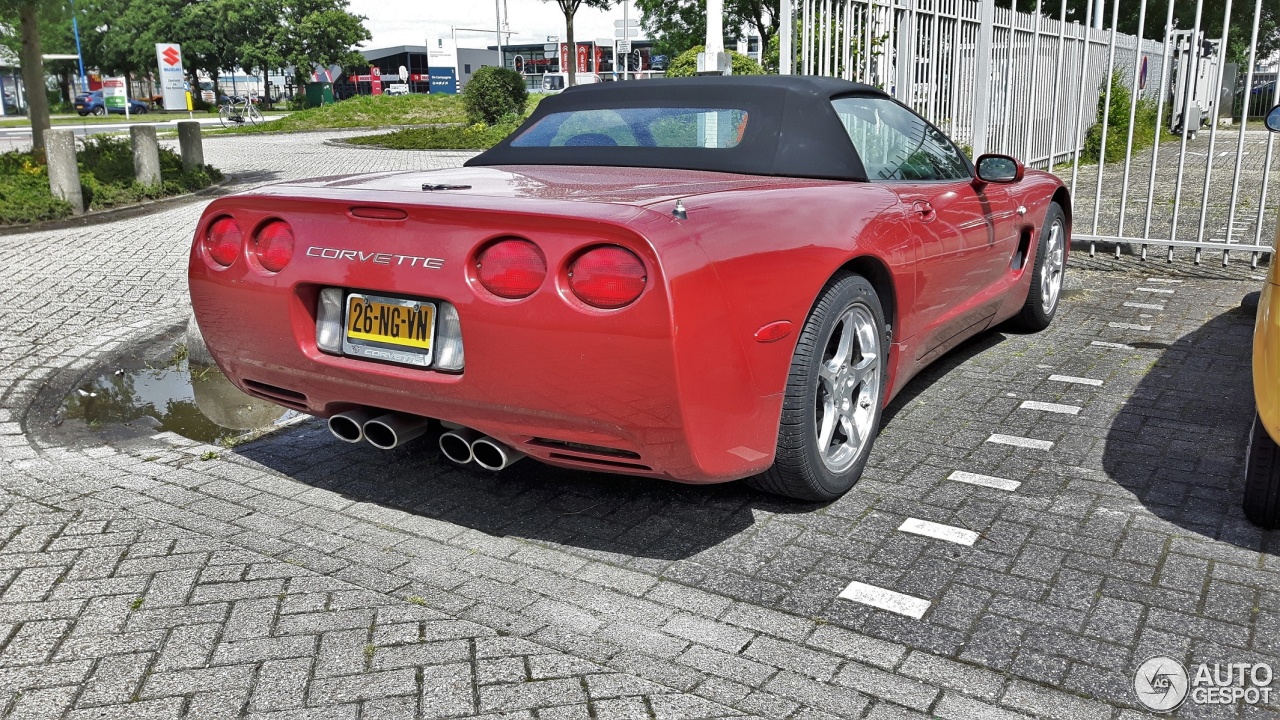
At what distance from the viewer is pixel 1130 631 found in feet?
9.03

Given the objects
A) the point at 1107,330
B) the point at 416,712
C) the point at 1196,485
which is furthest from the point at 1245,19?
the point at 416,712

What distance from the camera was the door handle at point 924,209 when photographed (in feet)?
13.0

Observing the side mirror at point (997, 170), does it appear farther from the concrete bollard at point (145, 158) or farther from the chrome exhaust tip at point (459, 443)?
the concrete bollard at point (145, 158)

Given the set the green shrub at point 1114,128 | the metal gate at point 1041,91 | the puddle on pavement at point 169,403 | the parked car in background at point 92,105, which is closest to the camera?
the puddle on pavement at point 169,403

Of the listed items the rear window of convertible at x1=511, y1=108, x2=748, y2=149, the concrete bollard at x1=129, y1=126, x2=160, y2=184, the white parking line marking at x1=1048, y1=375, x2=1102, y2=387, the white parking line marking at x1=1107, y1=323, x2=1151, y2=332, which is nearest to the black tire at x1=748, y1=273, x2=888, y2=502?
the rear window of convertible at x1=511, y1=108, x2=748, y2=149

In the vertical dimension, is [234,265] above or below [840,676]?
above

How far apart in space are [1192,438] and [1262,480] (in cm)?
100

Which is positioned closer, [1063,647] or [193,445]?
[1063,647]

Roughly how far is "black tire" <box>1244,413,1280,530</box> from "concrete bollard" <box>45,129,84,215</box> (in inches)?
481

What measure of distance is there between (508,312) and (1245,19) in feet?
142

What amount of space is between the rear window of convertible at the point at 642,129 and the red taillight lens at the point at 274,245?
1285mm

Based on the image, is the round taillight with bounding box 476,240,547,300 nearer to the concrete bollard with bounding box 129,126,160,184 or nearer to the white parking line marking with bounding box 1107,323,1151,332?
the white parking line marking with bounding box 1107,323,1151,332

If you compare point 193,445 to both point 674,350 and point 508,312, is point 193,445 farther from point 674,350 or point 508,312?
point 674,350

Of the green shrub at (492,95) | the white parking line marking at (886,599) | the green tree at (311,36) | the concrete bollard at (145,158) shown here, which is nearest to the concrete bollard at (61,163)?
the concrete bollard at (145,158)
